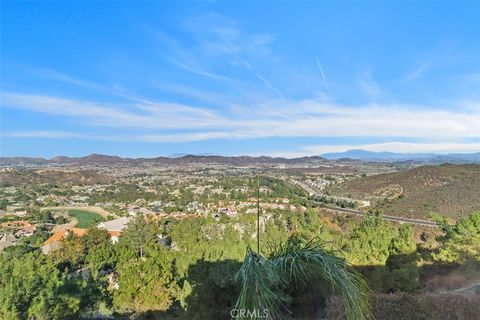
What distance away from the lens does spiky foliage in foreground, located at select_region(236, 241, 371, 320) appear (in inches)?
68.0

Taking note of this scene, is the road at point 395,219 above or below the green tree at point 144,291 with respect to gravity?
below

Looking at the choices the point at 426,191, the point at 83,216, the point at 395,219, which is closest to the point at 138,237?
the point at 395,219

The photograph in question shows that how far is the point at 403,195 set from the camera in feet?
118

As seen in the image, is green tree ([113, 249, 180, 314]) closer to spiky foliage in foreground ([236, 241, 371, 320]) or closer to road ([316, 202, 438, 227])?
spiky foliage in foreground ([236, 241, 371, 320])

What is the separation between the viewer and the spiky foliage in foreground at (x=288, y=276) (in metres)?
1.73

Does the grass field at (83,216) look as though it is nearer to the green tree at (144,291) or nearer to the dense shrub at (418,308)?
the green tree at (144,291)

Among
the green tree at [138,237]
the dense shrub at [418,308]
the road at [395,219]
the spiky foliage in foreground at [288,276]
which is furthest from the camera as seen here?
the road at [395,219]

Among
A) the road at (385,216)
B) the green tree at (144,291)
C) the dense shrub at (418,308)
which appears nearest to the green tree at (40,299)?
the green tree at (144,291)

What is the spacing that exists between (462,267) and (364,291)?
11332 mm

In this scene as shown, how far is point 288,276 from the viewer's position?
2.06m

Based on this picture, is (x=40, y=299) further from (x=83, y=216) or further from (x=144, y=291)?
(x=83, y=216)

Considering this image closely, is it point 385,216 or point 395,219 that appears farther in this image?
point 385,216

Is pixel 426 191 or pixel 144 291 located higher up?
pixel 426 191

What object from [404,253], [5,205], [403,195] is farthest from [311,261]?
[5,205]
